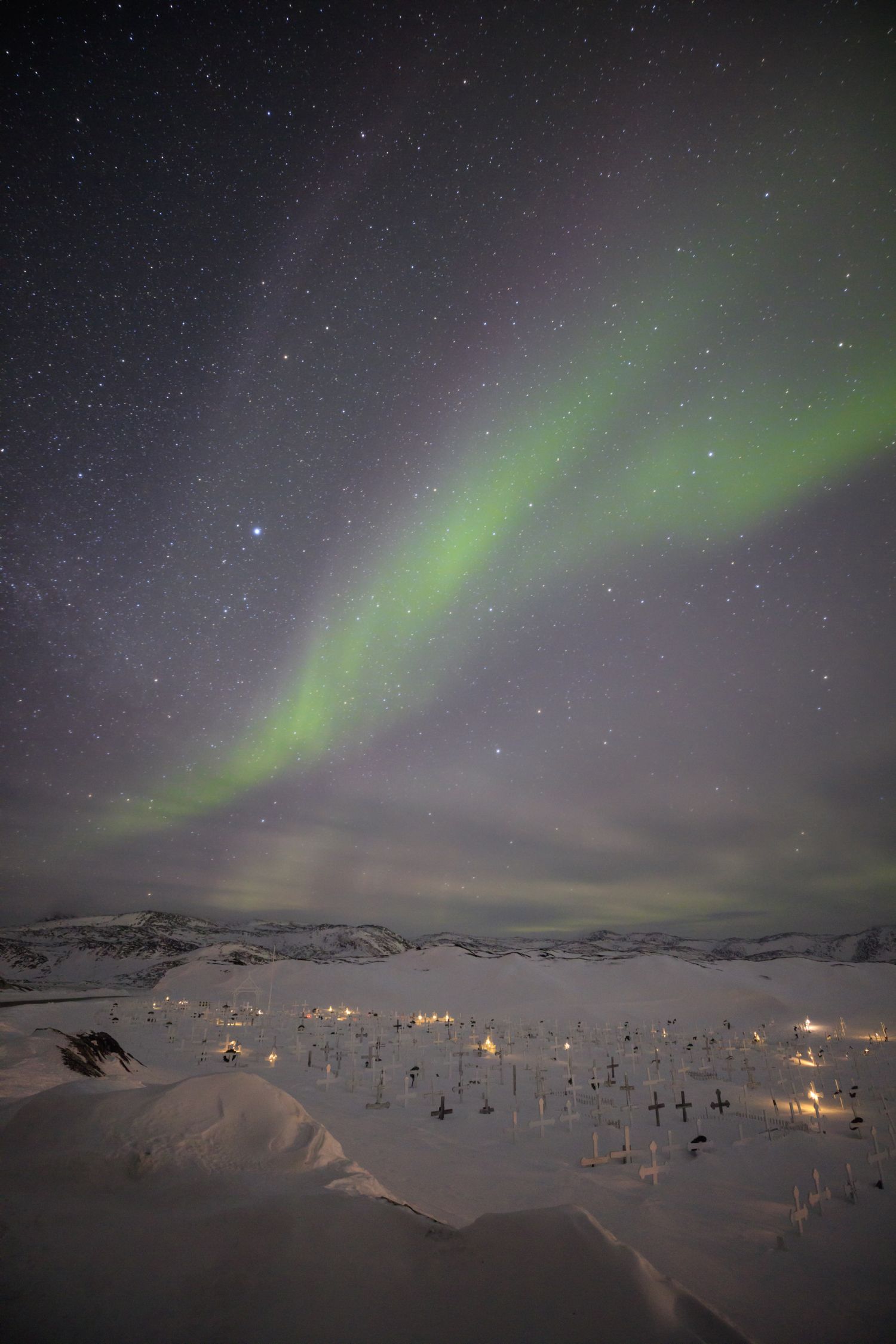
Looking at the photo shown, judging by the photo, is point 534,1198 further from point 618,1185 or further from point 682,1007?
point 682,1007

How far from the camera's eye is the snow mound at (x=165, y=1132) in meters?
8.59

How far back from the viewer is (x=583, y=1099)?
27859 mm

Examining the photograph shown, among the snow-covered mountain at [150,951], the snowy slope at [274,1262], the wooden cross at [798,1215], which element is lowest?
the snow-covered mountain at [150,951]

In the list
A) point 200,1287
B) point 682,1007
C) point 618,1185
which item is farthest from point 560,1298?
point 682,1007

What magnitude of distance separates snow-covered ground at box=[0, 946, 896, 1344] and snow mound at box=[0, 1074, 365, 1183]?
47 mm

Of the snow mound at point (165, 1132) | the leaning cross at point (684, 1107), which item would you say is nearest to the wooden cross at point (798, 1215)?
the leaning cross at point (684, 1107)

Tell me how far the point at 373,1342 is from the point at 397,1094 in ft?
89.7

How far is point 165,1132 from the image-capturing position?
9242 mm

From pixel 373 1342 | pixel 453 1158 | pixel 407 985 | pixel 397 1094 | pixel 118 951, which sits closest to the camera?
pixel 373 1342

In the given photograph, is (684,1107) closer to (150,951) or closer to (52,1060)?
(52,1060)

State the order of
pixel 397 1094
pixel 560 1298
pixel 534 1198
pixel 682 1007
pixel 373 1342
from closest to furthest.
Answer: pixel 373 1342 → pixel 560 1298 → pixel 534 1198 → pixel 397 1094 → pixel 682 1007

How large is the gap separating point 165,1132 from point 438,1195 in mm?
9296

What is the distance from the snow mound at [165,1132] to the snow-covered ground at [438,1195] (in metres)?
0.05

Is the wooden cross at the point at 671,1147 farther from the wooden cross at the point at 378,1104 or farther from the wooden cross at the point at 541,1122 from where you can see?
the wooden cross at the point at 378,1104
